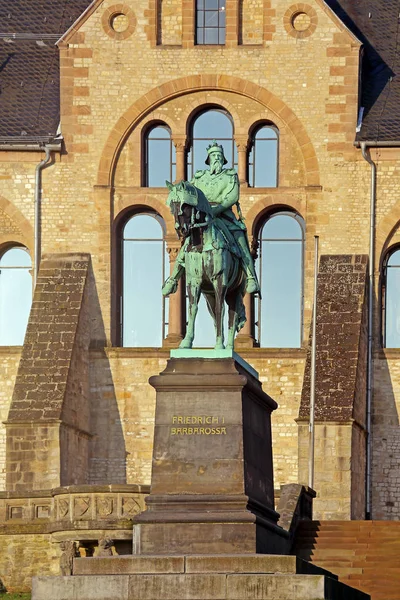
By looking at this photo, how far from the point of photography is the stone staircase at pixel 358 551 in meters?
39.8

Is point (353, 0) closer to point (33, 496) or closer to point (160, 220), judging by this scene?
point (160, 220)

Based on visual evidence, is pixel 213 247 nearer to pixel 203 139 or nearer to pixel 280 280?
pixel 280 280

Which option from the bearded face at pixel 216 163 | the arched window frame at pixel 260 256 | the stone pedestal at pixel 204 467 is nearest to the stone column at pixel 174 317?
the arched window frame at pixel 260 256

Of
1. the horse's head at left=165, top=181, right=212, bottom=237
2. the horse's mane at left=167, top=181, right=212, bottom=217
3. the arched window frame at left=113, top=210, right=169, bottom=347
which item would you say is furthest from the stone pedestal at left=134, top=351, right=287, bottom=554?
the arched window frame at left=113, top=210, right=169, bottom=347

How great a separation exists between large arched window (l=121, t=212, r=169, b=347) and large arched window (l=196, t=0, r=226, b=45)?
454 cm

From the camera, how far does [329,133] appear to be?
5294cm

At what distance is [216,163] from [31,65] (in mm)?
22154

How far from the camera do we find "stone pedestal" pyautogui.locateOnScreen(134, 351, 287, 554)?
31312 millimetres

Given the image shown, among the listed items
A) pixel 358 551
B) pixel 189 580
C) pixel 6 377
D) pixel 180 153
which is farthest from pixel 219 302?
pixel 180 153

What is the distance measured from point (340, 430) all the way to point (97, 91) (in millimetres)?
11208

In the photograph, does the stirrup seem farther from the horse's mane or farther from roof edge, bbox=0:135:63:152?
roof edge, bbox=0:135:63:152

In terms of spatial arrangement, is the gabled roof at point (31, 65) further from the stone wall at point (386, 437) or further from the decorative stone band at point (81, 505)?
the decorative stone band at point (81, 505)

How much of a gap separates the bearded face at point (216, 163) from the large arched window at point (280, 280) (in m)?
18.3

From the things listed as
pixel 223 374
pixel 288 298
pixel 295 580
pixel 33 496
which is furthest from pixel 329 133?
pixel 295 580
